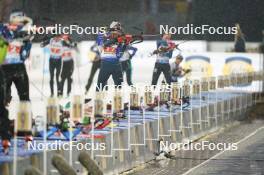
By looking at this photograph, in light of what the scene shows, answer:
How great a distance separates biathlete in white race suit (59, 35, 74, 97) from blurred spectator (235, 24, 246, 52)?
33.3 ft

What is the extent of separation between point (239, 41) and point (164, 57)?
29.7 ft

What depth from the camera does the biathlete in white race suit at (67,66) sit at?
50.2ft

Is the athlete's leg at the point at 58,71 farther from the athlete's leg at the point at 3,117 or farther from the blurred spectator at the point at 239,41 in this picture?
the blurred spectator at the point at 239,41

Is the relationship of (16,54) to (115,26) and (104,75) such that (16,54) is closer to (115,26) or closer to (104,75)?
(104,75)

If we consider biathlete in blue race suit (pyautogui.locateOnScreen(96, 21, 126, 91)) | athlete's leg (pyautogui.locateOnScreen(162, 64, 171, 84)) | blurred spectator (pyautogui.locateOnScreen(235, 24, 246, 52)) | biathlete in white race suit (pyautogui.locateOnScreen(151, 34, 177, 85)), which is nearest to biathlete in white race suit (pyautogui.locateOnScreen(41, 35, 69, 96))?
biathlete in blue race suit (pyautogui.locateOnScreen(96, 21, 126, 91))

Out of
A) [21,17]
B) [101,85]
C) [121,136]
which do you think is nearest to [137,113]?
[101,85]

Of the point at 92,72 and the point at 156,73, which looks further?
the point at 156,73
